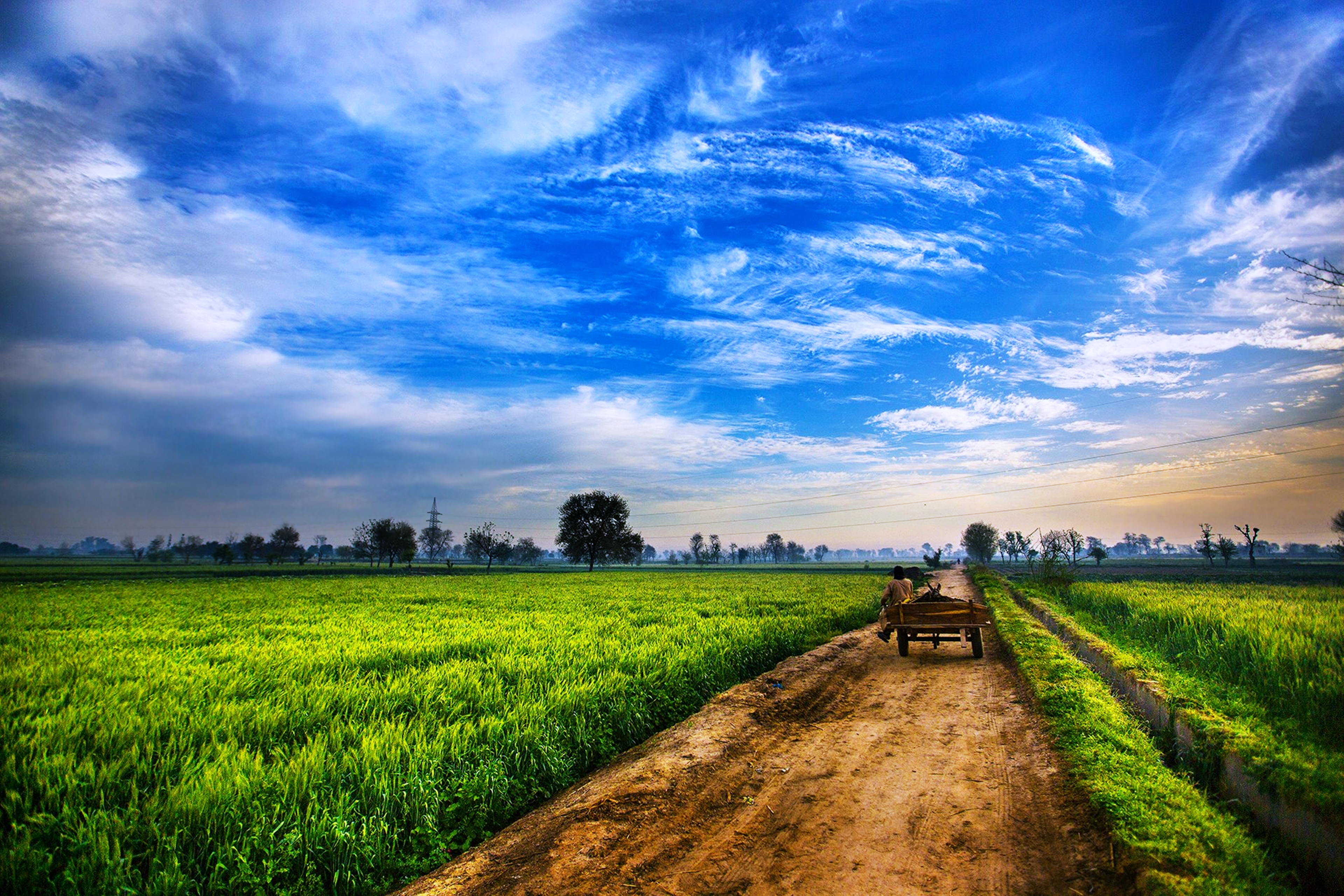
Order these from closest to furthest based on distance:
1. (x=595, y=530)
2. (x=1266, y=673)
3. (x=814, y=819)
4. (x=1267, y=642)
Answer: (x=814, y=819), (x=1266, y=673), (x=1267, y=642), (x=595, y=530)

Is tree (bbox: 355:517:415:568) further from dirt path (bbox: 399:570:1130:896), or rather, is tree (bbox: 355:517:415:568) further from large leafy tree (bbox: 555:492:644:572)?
dirt path (bbox: 399:570:1130:896)

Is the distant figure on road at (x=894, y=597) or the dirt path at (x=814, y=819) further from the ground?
the distant figure on road at (x=894, y=597)

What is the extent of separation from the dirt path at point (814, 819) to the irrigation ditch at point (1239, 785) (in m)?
1.15

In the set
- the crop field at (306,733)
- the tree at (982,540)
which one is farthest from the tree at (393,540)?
the tree at (982,540)

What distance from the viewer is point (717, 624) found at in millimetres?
14188

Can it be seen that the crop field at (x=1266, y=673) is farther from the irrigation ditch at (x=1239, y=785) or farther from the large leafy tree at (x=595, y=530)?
the large leafy tree at (x=595, y=530)

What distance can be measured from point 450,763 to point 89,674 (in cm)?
693

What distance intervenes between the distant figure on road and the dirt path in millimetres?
4236

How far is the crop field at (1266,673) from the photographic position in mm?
4426

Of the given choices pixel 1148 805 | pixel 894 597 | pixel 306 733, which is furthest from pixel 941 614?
pixel 306 733

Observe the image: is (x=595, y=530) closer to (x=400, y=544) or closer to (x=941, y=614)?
(x=400, y=544)

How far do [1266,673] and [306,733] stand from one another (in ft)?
34.9

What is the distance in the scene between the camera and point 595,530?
87750mm

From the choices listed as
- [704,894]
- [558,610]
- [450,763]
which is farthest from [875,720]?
[558,610]
